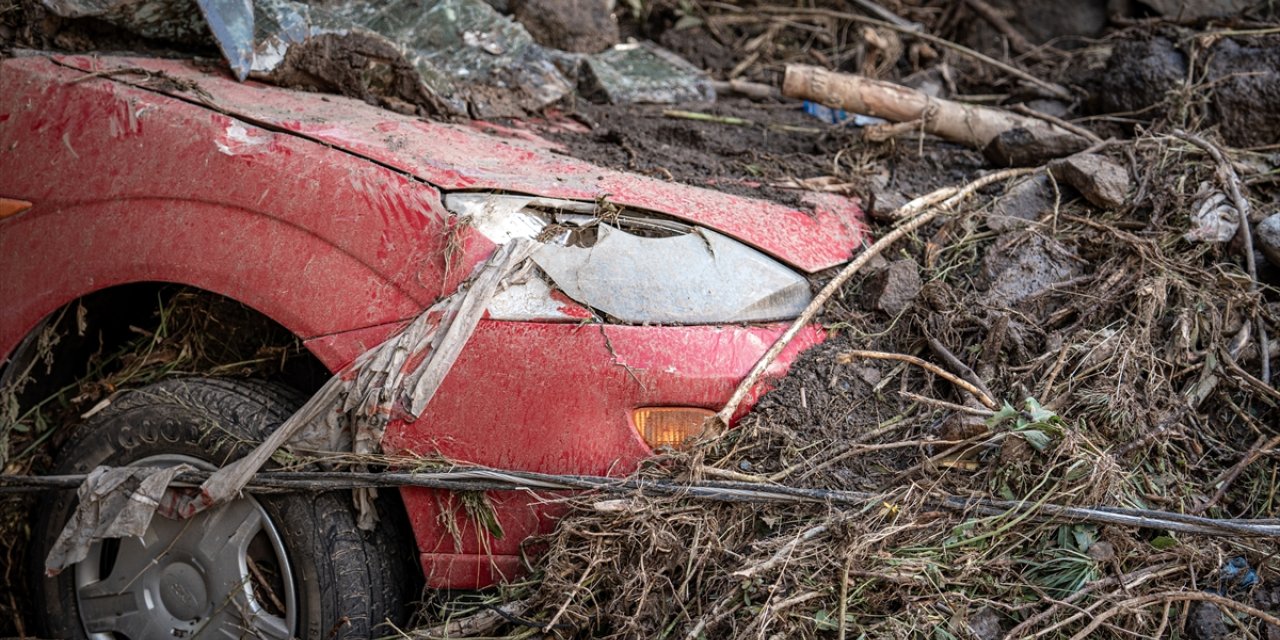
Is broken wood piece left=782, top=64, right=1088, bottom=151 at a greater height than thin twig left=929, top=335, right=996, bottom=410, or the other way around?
broken wood piece left=782, top=64, right=1088, bottom=151

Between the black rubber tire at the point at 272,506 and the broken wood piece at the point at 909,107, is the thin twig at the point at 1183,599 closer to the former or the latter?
the black rubber tire at the point at 272,506

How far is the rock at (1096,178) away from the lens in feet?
10.8

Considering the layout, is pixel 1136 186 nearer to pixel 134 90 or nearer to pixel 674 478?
pixel 674 478

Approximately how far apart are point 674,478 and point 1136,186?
1865 mm

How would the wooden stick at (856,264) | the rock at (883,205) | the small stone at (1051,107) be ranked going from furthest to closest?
the small stone at (1051,107) < the rock at (883,205) < the wooden stick at (856,264)

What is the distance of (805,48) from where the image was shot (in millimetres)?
5297

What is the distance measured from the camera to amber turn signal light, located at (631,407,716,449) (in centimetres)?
254

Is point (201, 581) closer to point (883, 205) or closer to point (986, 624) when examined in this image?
point (986, 624)

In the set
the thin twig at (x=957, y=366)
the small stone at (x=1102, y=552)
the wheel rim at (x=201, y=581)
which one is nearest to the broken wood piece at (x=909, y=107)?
the thin twig at (x=957, y=366)

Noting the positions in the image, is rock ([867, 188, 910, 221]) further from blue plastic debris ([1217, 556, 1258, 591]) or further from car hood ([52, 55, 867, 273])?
blue plastic debris ([1217, 556, 1258, 591])

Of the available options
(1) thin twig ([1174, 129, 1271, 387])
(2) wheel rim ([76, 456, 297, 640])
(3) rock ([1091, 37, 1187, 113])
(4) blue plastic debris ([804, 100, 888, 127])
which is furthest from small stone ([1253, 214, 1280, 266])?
(2) wheel rim ([76, 456, 297, 640])

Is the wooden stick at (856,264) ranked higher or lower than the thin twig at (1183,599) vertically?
higher

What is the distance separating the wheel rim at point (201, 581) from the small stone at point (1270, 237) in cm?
282

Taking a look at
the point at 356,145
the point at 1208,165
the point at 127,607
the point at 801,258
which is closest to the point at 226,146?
the point at 356,145
